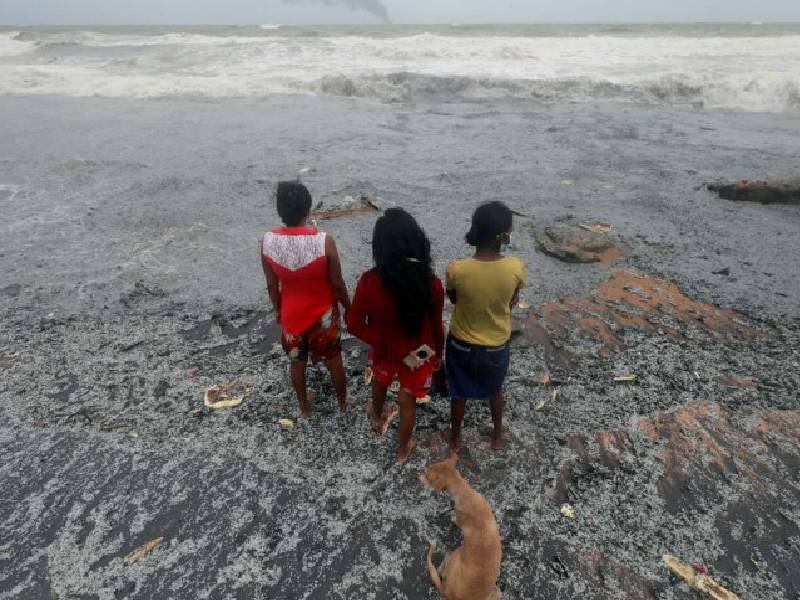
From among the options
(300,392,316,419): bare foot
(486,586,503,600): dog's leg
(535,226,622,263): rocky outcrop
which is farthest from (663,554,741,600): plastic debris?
(535,226,622,263): rocky outcrop

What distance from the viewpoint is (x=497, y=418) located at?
282cm

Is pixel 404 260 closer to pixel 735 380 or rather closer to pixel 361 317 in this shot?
pixel 361 317

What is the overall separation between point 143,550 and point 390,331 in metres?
1.51

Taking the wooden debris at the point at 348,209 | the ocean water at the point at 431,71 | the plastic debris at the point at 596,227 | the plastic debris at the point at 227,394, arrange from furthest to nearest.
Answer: the ocean water at the point at 431,71
the wooden debris at the point at 348,209
the plastic debris at the point at 596,227
the plastic debris at the point at 227,394

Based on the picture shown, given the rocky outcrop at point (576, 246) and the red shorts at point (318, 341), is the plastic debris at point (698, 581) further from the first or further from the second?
the rocky outcrop at point (576, 246)

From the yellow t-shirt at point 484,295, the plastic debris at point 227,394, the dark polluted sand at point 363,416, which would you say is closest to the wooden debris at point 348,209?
the dark polluted sand at point 363,416

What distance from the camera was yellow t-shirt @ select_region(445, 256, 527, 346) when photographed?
7.89ft

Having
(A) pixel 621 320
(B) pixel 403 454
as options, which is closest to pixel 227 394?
(B) pixel 403 454

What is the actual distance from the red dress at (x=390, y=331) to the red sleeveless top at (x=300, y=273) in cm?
27

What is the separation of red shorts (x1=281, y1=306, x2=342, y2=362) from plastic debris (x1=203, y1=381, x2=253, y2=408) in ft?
2.00

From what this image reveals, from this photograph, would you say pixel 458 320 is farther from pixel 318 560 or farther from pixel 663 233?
pixel 663 233

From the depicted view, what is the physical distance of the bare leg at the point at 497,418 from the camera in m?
2.74

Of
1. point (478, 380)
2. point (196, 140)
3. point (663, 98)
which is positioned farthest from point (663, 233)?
point (663, 98)

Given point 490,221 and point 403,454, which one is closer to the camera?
point 490,221
